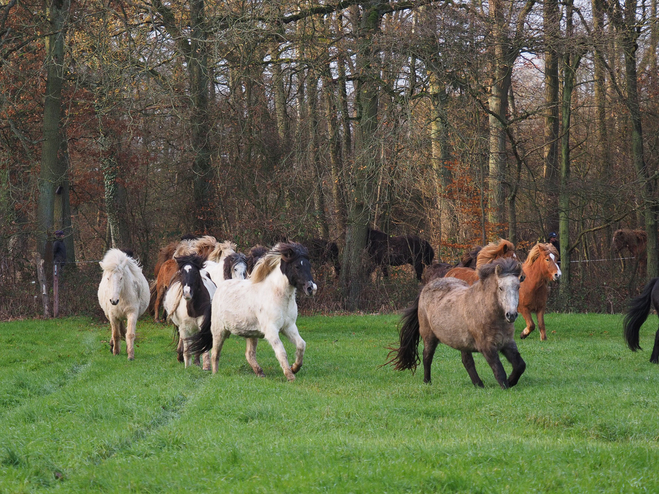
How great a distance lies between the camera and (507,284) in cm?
930

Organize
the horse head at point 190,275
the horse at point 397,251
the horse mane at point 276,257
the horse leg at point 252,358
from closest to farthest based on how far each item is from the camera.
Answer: the horse mane at point 276,257
the horse leg at point 252,358
the horse head at point 190,275
the horse at point 397,251

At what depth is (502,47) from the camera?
20.4 m

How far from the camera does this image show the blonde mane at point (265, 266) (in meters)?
11.3

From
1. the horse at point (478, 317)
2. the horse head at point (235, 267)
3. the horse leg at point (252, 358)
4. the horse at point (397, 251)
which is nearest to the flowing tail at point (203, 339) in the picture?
the horse leg at point (252, 358)

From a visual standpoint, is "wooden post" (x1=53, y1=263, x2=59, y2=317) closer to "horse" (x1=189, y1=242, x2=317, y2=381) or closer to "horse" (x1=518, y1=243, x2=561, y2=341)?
"horse" (x1=189, y1=242, x2=317, y2=381)

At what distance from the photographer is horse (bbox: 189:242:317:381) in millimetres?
10695

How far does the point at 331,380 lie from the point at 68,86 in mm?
18492

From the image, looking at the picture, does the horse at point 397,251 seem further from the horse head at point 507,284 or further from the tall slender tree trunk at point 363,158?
the horse head at point 507,284

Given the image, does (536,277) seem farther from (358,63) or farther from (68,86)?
(68,86)

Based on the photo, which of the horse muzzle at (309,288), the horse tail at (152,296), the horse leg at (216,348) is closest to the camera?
the horse muzzle at (309,288)

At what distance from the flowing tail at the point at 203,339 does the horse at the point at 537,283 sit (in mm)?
6842

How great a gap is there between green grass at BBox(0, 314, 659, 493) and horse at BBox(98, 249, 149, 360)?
710 mm

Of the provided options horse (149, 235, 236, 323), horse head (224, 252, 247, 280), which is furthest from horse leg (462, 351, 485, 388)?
horse (149, 235, 236, 323)

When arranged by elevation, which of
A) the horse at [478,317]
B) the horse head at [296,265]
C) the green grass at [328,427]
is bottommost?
the green grass at [328,427]
